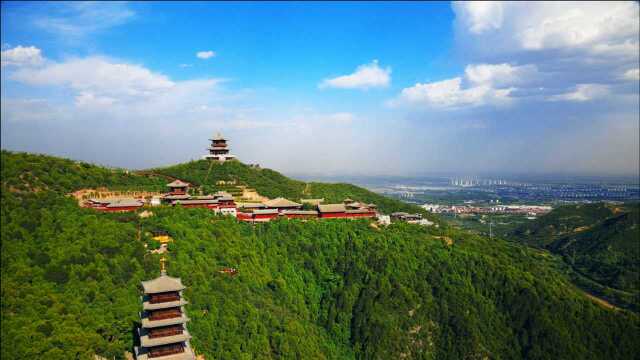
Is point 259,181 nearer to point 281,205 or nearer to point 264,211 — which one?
point 281,205

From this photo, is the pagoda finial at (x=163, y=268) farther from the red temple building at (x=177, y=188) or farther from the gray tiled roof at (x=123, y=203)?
the red temple building at (x=177, y=188)

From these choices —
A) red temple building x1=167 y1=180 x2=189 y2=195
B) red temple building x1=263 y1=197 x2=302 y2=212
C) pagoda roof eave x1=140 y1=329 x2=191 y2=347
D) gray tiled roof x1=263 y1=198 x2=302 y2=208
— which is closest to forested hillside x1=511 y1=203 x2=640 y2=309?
red temple building x1=263 y1=197 x2=302 y2=212

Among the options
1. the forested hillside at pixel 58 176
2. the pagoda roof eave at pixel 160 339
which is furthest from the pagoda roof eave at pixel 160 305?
the forested hillside at pixel 58 176

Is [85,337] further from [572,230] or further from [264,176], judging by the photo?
[572,230]

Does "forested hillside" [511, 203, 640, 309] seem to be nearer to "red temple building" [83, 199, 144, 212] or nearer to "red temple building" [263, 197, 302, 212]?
"red temple building" [263, 197, 302, 212]

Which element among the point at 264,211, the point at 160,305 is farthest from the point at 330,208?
the point at 160,305

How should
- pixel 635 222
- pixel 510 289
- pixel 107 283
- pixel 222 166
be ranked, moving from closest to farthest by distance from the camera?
1. pixel 107 283
2. pixel 510 289
3. pixel 222 166
4. pixel 635 222

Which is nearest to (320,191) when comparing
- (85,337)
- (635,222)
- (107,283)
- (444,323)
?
(444,323)
